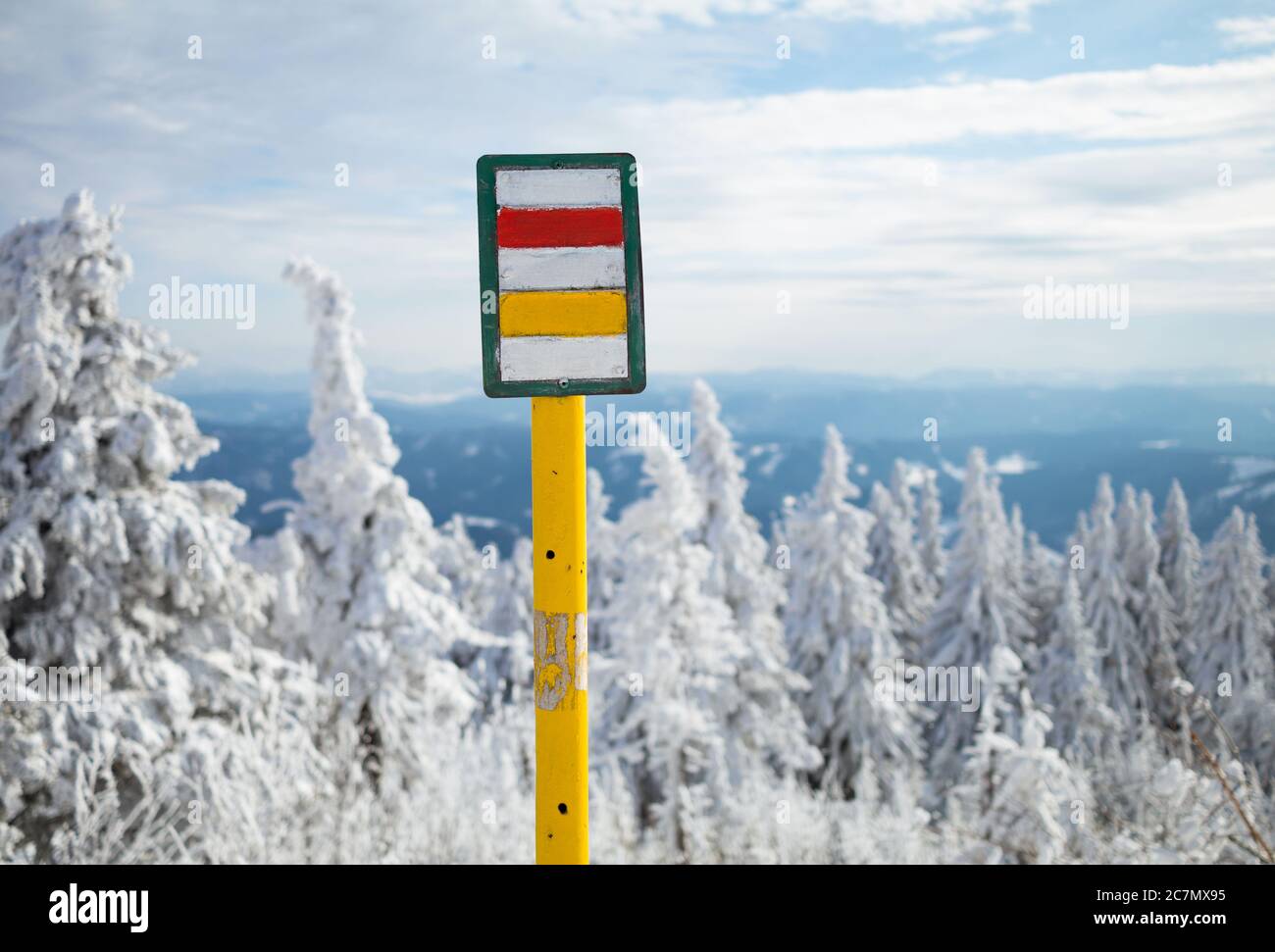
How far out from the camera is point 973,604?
34.2 metres

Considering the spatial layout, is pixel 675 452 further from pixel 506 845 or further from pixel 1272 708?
pixel 1272 708

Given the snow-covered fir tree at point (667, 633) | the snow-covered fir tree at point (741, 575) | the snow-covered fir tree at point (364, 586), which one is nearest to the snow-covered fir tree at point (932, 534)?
the snow-covered fir tree at point (741, 575)

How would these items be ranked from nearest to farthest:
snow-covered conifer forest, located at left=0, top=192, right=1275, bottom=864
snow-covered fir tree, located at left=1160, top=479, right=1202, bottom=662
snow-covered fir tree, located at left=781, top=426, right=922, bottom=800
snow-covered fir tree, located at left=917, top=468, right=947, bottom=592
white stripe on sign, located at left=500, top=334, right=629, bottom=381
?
1. white stripe on sign, located at left=500, top=334, right=629, bottom=381
2. snow-covered conifer forest, located at left=0, top=192, right=1275, bottom=864
3. snow-covered fir tree, located at left=781, top=426, right=922, bottom=800
4. snow-covered fir tree, located at left=917, top=468, right=947, bottom=592
5. snow-covered fir tree, located at left=1160, top=479, right=1202, bottom=662

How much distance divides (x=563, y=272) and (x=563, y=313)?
0.17 m

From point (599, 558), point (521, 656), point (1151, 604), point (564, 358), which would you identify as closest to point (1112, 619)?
point (1151, 604)

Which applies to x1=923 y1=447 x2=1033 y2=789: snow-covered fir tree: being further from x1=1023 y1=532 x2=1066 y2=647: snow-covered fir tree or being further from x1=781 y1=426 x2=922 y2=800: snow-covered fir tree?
x1=1023 y1=532 x2=1066 y2=647: snow-covered fir tree

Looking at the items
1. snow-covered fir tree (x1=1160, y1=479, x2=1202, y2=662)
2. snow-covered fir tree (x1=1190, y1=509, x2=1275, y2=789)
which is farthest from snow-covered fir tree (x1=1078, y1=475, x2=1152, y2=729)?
snow-covered fir tree (x1=1160, y1=479, x2=1202, y2=662)

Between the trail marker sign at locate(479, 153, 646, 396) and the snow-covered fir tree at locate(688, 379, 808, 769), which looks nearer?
the trail marker sign at locate(479, 153, 646, 396)

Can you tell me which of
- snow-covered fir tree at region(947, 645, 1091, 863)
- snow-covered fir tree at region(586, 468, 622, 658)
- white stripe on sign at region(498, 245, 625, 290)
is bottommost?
snow-covered fir tree at region(947, 645, 1091, 863)

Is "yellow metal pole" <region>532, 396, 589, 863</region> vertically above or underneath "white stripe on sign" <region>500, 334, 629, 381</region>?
underneath

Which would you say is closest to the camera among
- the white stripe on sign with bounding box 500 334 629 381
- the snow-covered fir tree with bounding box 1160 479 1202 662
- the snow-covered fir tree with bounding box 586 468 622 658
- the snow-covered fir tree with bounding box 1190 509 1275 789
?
the white stripe on sign with bounding box 500 334 629 381

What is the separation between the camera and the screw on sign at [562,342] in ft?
12.2

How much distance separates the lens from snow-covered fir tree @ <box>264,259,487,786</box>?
58.7 feet
